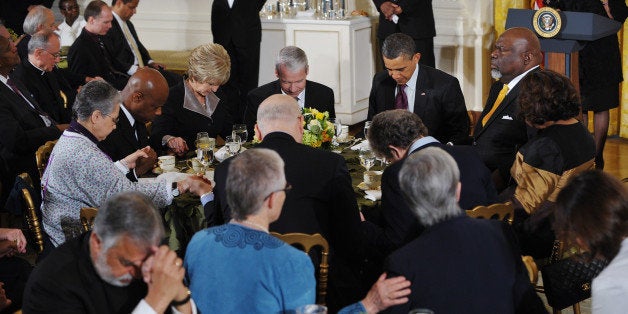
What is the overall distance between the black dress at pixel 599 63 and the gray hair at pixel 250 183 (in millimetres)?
4707

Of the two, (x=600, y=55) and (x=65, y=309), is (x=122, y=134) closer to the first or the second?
(x=65, y=309)

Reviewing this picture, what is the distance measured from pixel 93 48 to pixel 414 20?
2.75 m

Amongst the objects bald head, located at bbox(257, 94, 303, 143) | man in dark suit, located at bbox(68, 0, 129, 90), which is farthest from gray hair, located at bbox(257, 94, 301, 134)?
man in dark suit, located at bbox(68, 0, 129, 90)

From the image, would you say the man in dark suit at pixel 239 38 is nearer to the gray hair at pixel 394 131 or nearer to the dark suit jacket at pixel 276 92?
the dark suit jacket at pixel 276 92

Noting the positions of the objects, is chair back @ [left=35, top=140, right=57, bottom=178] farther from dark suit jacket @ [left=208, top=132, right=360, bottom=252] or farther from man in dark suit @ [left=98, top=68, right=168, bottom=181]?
dark suit jacket @ [left=208, top=132, right=360, bottom=252]

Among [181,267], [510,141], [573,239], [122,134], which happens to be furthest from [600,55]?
[181,267]

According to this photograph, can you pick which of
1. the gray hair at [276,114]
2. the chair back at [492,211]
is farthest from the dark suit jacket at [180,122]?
the chair back at [492,211]

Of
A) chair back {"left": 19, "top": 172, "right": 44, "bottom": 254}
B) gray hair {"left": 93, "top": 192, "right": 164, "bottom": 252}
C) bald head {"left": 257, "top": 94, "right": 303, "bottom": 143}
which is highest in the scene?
bald head {"left": 257, "top": 94, "right": 303, "bottom": 143}

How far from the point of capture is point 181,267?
2643mm

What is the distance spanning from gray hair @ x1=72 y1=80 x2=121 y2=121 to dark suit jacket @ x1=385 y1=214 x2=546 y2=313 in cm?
178

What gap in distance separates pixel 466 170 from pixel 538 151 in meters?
0.60

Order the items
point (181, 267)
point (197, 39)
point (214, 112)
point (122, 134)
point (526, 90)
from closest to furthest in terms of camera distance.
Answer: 1. point (181, 267)
2. point (526, 90)
3. point (122, 134)
4. point (214, 112)
5. point (197, 39)

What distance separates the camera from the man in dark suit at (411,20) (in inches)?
309

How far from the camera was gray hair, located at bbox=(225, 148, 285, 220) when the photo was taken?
9.02 ft
